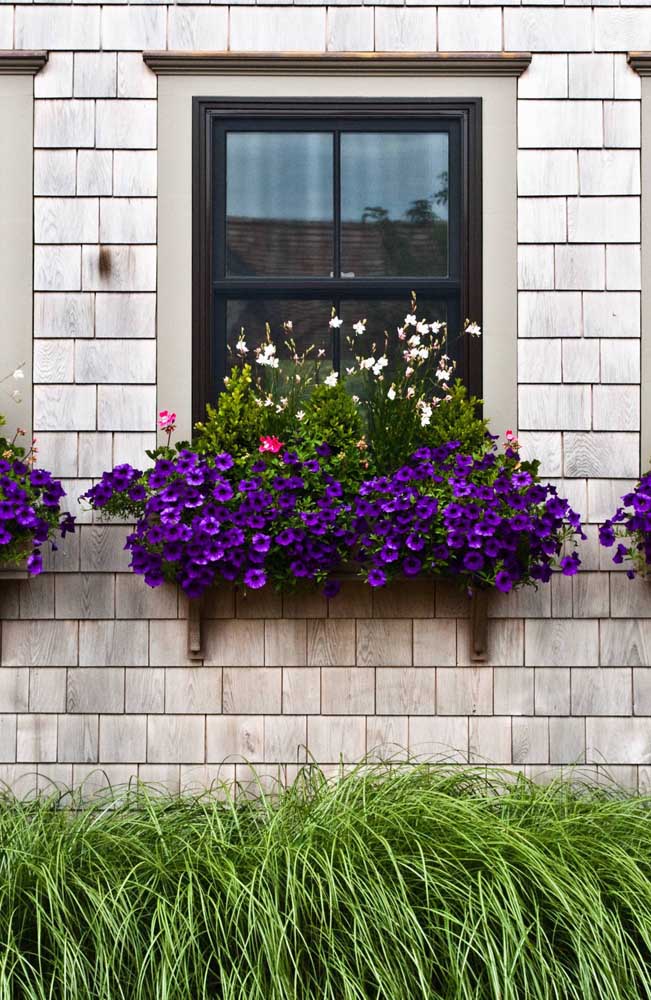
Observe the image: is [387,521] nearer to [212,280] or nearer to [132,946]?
[212,280]

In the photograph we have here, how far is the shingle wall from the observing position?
12.1 feet

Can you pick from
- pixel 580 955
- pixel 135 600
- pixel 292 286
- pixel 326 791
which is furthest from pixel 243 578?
pixel 580 955

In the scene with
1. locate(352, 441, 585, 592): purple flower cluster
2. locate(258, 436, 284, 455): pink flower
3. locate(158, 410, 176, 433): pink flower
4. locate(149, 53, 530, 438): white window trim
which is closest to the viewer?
locate(352, 441, 585, 592): purple flower cluster

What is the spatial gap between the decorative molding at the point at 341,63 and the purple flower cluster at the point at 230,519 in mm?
1492

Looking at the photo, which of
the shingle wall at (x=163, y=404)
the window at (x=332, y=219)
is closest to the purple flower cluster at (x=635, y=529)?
the shingle wall at (x=163, y=404)

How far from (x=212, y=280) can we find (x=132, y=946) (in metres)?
2.32

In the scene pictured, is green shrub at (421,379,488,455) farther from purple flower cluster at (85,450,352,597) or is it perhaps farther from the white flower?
purple flower cluster at (85,450,352,597)

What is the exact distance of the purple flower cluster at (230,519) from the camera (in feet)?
11.0

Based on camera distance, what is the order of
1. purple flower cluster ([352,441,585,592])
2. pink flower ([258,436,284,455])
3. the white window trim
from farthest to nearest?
the white window trim < pink flower ([258,436,284,455]) < purple flower cluster ([352,441,585,592])

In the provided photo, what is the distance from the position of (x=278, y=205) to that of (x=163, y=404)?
898 millimetres

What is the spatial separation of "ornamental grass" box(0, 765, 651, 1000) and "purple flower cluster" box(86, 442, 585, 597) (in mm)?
821

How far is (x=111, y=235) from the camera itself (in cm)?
371

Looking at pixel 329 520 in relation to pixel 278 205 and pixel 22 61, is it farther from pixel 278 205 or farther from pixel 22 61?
pixel 22 61

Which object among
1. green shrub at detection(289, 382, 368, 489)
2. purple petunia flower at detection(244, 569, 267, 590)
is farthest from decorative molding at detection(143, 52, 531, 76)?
purple petunia flower at detection(244, 569, 267, 590)
